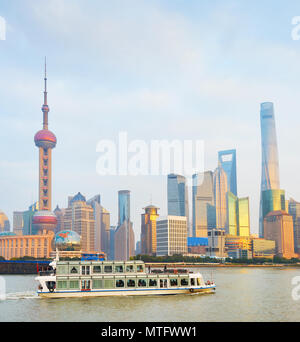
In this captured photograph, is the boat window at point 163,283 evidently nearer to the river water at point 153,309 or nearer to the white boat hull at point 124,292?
the white boat hull at point 124,292

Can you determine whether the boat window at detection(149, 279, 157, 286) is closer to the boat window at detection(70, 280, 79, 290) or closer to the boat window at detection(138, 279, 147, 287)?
the boat window at detection(138, 279, 147, 287)

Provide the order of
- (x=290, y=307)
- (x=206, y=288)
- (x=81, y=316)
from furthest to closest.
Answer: (x=206, y=288) → (x=290, y=307) → (x=81, y=316)

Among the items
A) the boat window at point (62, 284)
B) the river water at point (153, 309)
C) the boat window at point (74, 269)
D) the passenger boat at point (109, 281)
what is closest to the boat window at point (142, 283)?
the passenger boat at point (109, 281)

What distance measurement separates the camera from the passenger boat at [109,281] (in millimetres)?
73688

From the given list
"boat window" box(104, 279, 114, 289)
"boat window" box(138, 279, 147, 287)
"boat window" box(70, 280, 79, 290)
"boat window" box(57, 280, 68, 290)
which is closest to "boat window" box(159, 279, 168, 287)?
"boat window" box(138, 279, 147, 287)

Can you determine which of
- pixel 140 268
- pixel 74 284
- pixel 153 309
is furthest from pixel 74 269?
pixel 153 309

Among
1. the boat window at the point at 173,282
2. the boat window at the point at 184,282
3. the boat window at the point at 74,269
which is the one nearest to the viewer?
the boat window at the point at 74,269

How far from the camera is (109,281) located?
2963 inches

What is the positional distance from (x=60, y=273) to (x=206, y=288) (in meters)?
23.0

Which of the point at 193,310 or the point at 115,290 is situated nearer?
the point at 193,310
